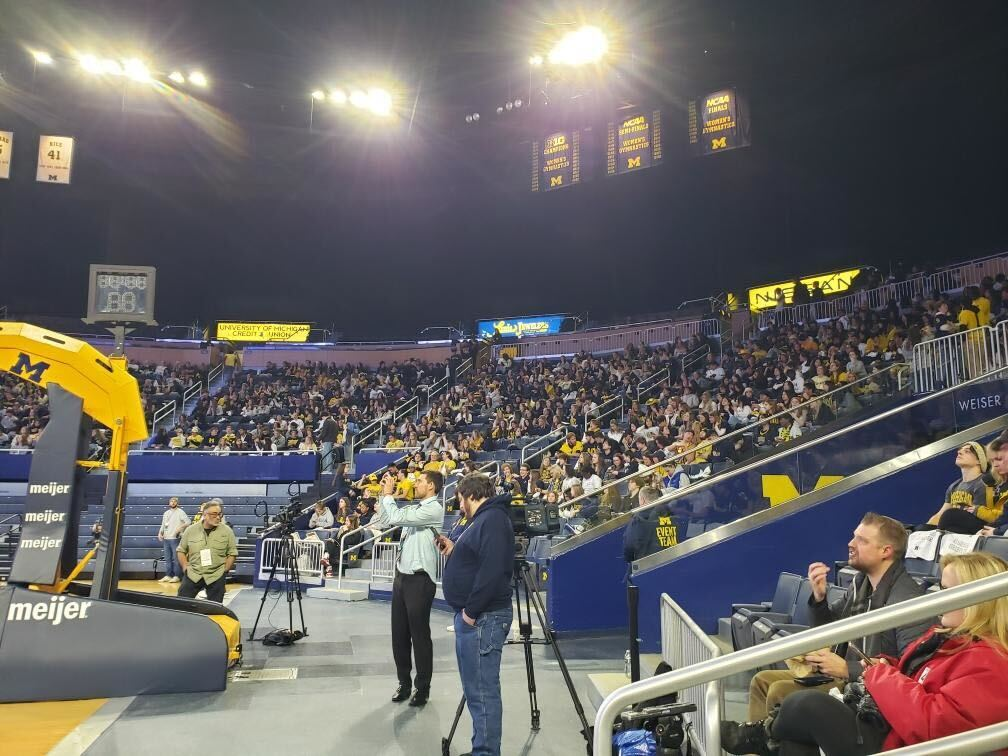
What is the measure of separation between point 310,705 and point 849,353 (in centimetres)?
1202

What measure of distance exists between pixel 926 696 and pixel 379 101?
27.9 metres

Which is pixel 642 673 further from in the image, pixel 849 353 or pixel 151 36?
pixel 151 36

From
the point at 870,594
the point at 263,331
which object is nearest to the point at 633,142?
the point at 263,331

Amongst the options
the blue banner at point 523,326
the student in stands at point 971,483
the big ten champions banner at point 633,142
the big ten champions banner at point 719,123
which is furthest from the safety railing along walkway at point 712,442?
the blue banner at point 523,326

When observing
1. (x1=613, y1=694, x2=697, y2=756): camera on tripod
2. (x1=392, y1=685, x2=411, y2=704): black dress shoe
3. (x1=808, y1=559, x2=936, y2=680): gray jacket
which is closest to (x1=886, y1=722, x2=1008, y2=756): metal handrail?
(x1=613, y1=694, x2=697, y2=756): camera on tripod

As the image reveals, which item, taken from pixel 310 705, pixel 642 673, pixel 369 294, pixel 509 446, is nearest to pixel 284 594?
pixel 509 446

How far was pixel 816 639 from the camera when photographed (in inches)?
79.7

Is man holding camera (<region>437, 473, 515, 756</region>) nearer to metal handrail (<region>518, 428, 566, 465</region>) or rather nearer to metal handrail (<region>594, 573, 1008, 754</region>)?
metal handrail (<region>594, 573, 1008, 754</region>)

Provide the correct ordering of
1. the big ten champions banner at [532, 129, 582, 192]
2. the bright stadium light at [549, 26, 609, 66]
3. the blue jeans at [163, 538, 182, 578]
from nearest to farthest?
the blue jeans at [163, 538, 182, 578]
the bright stadium light at [549, 26, 609, 66]
the big ten champions banner at [532, 129, 582, 192]

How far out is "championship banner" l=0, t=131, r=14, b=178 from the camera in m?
26.7

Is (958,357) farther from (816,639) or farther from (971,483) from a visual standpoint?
(816,639)

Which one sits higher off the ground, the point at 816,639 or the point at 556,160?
the point at 556,160

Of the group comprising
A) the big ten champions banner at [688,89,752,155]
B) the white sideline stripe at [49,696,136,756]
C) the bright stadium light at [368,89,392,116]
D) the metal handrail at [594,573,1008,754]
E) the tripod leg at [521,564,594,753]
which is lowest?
the white sideline stripe at [49,696,136,756]

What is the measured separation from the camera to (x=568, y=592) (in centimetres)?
899
